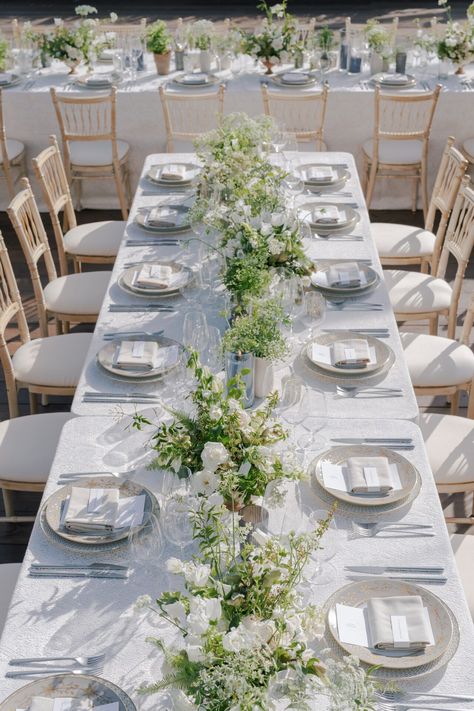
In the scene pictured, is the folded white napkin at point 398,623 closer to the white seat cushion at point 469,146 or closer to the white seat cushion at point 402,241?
the white seat cushion at point 402,241

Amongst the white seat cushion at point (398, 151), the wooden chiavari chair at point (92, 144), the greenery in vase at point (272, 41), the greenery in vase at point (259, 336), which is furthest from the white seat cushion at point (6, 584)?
the greenery in vase at point (272, 41)

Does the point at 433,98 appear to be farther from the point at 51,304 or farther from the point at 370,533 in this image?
the point at 370,533

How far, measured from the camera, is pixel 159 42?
608 cm

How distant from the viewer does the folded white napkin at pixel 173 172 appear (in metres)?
4.49

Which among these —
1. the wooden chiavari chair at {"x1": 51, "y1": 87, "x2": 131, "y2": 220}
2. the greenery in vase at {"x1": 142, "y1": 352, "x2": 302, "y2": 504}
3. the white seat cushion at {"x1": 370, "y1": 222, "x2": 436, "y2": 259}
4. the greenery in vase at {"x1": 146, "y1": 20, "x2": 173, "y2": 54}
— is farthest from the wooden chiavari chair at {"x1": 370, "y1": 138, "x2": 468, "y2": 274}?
the greenery in vase at {"x1": 142, "y1": 352, "x2": 302, "y2": 504}

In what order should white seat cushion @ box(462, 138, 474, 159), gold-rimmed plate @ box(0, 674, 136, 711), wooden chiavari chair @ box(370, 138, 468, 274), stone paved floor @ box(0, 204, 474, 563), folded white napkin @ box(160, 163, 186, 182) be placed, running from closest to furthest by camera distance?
1. gold-rimmed plate @ box(0, 674, 136, 711)
2. stone paved floor @ box(0, 204, 474, 563)
3. wooden chiavari chair @ box(370, 138, 468, 274)
4. folded white napkin @ box(160, 163, 186, 182)
5. white seat cushion @ box(462, 138, 474, 159)

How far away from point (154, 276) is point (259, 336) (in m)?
1.03

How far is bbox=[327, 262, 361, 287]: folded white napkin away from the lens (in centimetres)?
352

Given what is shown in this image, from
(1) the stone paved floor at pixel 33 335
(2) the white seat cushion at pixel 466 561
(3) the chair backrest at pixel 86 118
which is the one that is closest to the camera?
(2) the white seat cushion at pixel 466 561

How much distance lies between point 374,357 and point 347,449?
521 mm

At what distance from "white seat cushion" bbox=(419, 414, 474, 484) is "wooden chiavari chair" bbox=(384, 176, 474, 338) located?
2.89ft

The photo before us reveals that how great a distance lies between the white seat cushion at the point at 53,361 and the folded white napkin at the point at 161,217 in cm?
62

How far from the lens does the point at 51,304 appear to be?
4.14 metres

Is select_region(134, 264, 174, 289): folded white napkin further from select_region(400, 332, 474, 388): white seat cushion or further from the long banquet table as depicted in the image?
select_region(400, 332, 474, 388): white seat cushion
